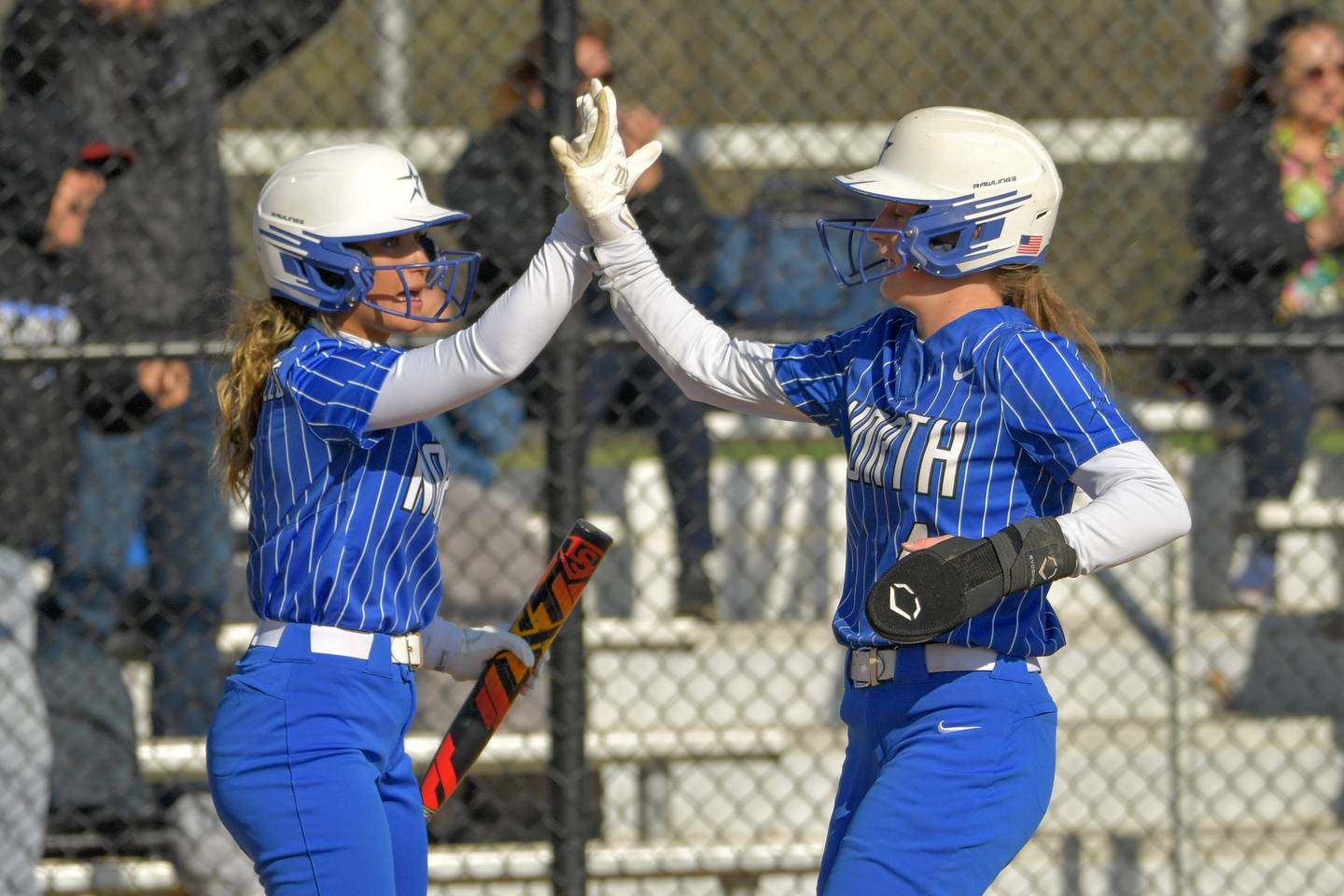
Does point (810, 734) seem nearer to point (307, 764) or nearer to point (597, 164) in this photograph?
point (307, 764)

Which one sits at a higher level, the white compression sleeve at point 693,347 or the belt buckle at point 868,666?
the white compression sleeve at point 693,347

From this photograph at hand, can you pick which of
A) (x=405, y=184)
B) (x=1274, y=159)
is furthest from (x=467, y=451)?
(x=1274, y=159)

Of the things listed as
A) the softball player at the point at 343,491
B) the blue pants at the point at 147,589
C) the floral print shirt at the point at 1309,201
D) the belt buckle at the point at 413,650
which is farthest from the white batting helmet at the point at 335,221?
the floral print shirt at the point at 1309,201

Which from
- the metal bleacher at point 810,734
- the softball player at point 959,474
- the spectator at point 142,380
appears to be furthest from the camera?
the metal bleacher at point 810,734

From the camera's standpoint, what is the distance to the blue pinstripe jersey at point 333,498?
7.93 ft

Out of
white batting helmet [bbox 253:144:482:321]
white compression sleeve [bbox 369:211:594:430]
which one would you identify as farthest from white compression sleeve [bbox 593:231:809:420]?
white batting helmet [bbox 253:144:482:321]

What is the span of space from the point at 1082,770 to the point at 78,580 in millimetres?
2739

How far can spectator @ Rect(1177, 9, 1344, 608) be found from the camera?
397cm

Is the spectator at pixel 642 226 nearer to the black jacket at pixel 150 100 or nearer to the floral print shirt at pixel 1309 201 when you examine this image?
the black jacket at pixel 150 100

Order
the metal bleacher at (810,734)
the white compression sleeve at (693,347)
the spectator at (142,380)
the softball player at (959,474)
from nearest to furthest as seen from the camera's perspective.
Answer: the softball player at (959,474) < the white compression sleeve at (693,347) < the spectator at (142,380) < the metal bleacher at (810,734)

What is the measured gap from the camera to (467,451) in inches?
175

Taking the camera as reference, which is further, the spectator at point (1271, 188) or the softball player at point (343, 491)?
the spectator at point (1271, 188)

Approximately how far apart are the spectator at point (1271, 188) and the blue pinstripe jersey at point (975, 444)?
167cm

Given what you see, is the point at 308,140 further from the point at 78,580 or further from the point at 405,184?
the point at 405,184
